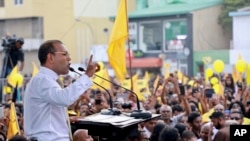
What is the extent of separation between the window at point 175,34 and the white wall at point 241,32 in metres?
7.08

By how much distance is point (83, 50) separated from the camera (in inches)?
1451

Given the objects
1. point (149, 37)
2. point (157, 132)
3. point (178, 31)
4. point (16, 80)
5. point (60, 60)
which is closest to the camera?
point (60, 60)

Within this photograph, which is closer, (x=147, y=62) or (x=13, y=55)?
(x=13, y=55)

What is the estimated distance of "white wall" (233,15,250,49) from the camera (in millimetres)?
25312

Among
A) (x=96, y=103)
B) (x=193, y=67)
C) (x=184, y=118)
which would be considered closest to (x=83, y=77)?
(x=184, y=118)

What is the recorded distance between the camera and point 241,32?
2589 cm

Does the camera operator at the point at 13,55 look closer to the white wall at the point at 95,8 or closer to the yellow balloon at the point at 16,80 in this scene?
the yellow balloon at the point at 16,80

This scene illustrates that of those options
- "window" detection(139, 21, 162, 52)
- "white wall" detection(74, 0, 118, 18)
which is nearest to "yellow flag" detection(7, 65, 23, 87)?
"white wall" detection(74, 0, 118, 18)

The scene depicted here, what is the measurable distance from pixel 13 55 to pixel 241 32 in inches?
608

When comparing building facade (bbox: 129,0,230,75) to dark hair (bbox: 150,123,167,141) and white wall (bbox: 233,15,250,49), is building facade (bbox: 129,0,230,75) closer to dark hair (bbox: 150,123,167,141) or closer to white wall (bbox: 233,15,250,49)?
white wall (bbox: 233,15,250,49)

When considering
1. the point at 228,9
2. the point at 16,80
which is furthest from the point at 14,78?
the point at 228,9

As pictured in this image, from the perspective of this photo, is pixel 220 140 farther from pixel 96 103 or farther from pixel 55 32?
pixel 55 32

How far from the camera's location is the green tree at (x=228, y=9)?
33.8 m

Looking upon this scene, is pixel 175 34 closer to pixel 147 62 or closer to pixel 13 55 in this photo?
pixel 147 62
